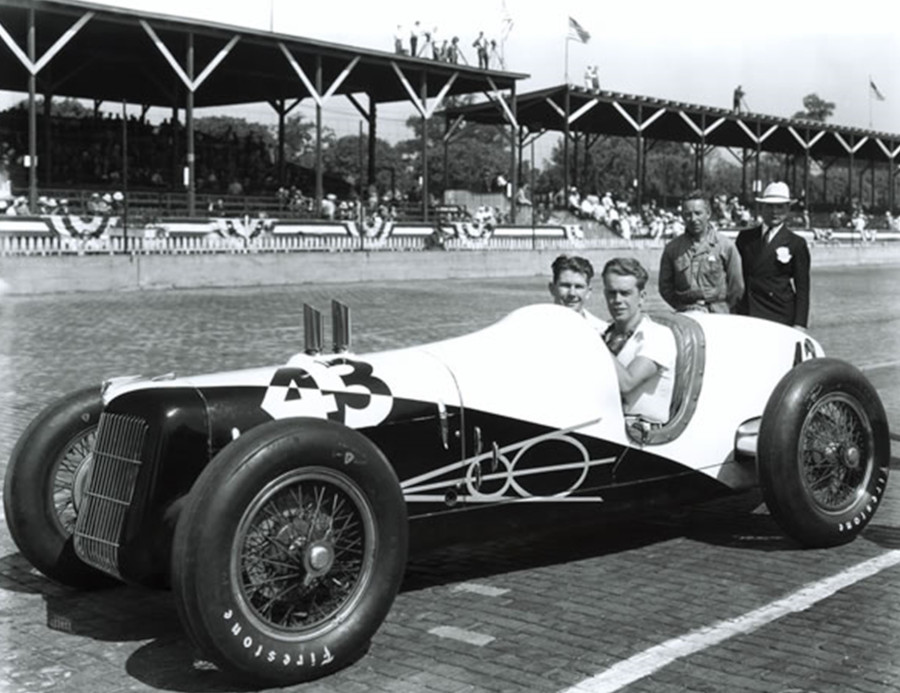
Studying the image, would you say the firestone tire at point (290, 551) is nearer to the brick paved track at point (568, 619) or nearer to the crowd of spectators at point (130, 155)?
the brick paved track at point (568, 619)

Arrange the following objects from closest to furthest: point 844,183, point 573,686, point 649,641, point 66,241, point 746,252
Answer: point 573,686, point 649,641, point 746,252, point 66,241, point 844,183

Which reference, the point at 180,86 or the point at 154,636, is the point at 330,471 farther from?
the point at 180,86

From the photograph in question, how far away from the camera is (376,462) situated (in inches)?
157

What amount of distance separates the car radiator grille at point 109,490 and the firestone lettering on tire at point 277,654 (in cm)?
64

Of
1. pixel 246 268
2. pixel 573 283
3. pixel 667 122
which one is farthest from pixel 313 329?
pixel 667 122

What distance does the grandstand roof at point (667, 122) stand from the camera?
41188 millimetres

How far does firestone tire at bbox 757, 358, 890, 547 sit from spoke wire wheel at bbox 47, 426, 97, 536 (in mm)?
2832

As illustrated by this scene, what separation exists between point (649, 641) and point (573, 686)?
0.53 meters

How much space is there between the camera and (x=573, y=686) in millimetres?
3783

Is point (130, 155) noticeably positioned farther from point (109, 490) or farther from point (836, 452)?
point (109, 490)

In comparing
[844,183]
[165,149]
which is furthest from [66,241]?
[844,183]

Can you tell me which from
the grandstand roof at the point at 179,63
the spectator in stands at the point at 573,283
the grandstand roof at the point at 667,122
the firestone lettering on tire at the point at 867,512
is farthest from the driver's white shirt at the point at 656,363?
the grandstand roof at the point at 667,122

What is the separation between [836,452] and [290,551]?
2.84 metres

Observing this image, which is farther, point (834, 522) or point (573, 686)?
point (834, 522)
